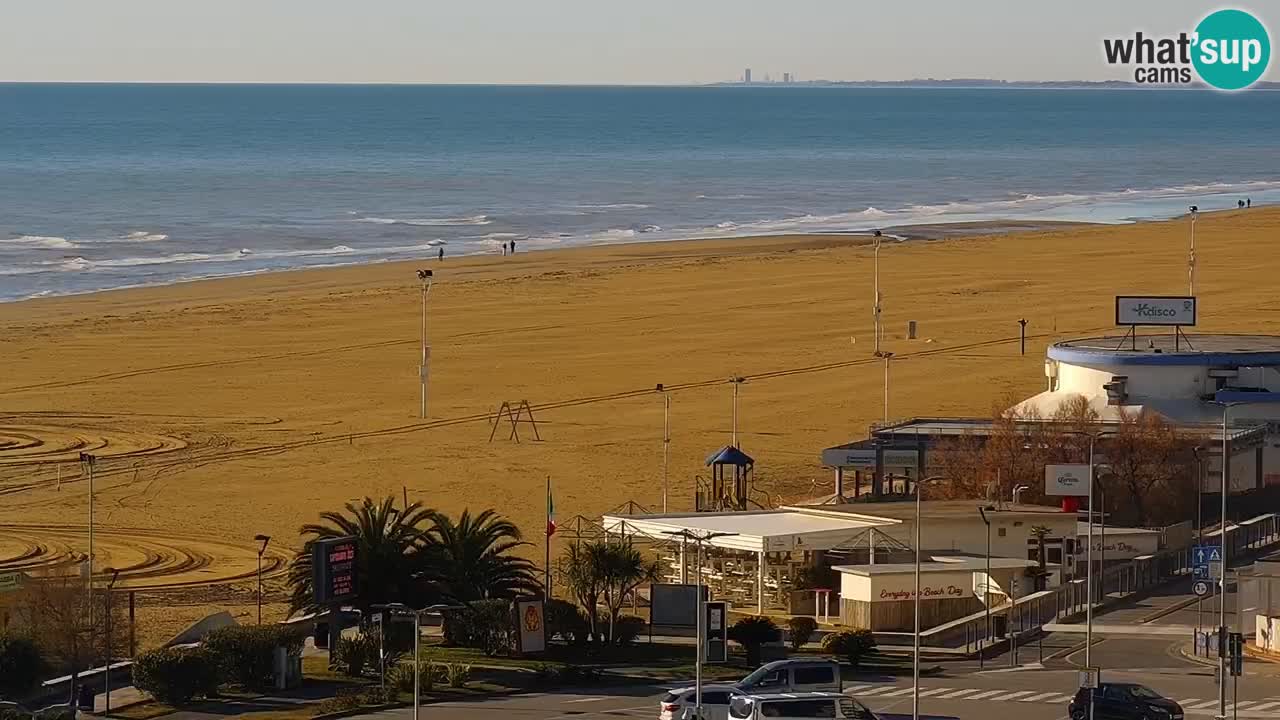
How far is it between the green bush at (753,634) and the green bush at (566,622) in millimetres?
3015

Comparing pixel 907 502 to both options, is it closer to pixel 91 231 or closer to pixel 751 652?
pixel 751 652

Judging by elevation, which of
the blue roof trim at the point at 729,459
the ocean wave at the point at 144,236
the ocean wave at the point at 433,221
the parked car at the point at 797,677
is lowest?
the parked car at the point at 797,677

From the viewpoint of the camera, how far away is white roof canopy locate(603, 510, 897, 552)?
49.2m

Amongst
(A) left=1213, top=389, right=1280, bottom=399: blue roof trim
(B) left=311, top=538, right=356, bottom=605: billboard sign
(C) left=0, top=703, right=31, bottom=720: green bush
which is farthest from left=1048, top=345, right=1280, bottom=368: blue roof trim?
(C) left=0, top=703, right=31, bottom=720: green bush

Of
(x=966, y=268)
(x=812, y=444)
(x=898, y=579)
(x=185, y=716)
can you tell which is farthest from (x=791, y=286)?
(x=185, y=716)

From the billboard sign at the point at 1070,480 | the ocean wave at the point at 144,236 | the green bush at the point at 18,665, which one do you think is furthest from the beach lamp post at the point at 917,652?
the ocean wave at the point at 144,236

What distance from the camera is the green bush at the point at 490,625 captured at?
4428 cm

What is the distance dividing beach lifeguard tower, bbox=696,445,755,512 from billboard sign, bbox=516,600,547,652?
1188 cm

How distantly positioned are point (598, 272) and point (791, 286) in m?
13.3

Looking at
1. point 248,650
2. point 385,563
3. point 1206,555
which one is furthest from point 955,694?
point 248,650

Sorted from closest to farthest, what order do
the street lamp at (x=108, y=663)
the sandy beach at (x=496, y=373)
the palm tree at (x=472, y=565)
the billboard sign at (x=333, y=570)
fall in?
the street lamp at (x=108, y=663) → the billboard sign at (x=333, y=570) → the palm tree at (x=472, y=565) → the sandy beach at (x=496, y=373)

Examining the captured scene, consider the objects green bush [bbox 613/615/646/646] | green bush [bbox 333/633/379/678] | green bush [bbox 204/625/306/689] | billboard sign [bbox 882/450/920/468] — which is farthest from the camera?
billboard sign [bbox 882/450/920/468]

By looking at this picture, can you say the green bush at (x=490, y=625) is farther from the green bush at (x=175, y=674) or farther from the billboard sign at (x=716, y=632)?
the green bush at (x=175, y=674)

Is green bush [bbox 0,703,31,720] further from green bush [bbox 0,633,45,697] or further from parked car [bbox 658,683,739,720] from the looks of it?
parked car [bbox 658,683,739,720]
